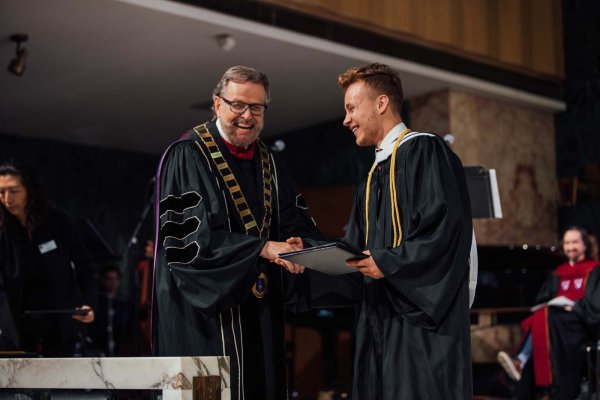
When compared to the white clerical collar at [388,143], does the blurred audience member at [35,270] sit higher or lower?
lower

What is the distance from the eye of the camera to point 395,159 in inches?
122

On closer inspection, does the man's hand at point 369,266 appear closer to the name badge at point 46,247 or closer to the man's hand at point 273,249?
the man's hand at point 273,249

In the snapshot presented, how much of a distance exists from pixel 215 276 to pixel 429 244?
769 millimetres

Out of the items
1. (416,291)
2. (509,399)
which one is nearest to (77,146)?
(509,399)

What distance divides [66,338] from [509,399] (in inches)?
172

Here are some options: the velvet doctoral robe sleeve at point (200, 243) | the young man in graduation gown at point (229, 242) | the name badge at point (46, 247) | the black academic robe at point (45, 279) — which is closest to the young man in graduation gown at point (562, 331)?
the black academic robe at point (45, 279)

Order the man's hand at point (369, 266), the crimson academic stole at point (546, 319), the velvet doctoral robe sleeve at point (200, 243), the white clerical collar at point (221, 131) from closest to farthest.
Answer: the man's hand at point (369, 266) < the velvet doctoral robe sleeve at point (200, 243) < the white clerical collar at point (221, 131) < the crimson academic stole at point (546, 319)

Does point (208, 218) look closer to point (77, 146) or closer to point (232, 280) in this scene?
point (232, 280)

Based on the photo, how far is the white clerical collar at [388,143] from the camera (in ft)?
10.4

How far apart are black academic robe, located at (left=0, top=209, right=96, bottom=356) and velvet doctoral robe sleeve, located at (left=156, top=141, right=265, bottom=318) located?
1811 millimetres

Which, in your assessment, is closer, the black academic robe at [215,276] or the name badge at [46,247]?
the black academic robe at [215,276]

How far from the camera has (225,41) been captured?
24.2 ft

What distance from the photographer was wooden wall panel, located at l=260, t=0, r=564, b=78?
777 centimetres

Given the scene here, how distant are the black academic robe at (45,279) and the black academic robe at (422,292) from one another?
93.2 inches
